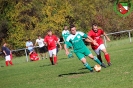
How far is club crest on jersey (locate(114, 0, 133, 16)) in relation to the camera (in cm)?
5142

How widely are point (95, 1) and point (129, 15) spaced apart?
490 cm

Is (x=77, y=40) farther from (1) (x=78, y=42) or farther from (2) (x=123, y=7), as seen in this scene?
(2) (x=123, y=7)

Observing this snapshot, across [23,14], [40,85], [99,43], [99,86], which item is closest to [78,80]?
[40,85]

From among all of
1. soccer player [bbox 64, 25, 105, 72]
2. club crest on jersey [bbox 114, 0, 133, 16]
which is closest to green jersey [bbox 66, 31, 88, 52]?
soccer player [bbox 64, 25, 105, 72]

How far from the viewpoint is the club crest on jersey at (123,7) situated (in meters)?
51.4

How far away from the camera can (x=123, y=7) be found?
51375mm

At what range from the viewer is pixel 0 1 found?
4703 cm

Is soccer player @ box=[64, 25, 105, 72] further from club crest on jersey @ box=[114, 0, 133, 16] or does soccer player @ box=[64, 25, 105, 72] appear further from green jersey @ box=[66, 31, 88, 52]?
club crest on jersey @ box=[114, 0, 133, 16]

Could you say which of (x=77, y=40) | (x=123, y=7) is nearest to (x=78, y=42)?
(x=77, y=40)

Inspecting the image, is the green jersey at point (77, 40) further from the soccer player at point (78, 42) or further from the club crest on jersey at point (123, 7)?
the club crest on jersey at point (123, 7)

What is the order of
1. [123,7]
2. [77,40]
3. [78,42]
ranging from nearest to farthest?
[77,40]
[78,42]
[123,7]

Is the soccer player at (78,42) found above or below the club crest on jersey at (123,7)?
below

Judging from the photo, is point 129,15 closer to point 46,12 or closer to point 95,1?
point 95,1

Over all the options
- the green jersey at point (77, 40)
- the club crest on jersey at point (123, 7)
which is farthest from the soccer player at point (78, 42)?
the club crest on jersey at point (123, 7)
